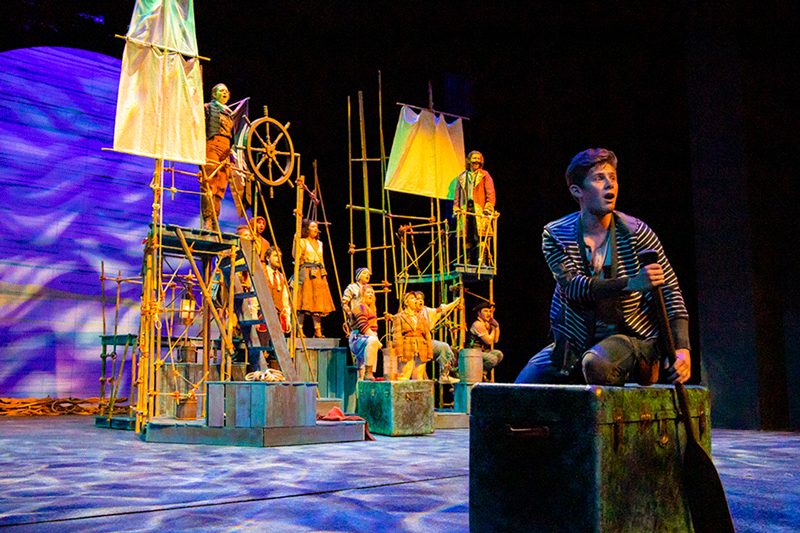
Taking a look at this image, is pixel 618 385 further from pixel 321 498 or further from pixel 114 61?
pixel 114 61

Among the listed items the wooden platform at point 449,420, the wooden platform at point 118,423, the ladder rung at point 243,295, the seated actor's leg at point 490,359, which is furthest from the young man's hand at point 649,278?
the seated actor's leg at point 490,359

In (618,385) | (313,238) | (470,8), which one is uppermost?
(470,8)

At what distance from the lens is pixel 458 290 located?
30.2 feet

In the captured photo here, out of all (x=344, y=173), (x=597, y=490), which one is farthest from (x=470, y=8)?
(x=597, y=490)

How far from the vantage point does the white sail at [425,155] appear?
10320mm

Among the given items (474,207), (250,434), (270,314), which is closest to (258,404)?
(250,434)

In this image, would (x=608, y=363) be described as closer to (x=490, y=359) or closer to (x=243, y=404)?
(x=243, y=404)

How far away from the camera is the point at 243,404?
5.74m

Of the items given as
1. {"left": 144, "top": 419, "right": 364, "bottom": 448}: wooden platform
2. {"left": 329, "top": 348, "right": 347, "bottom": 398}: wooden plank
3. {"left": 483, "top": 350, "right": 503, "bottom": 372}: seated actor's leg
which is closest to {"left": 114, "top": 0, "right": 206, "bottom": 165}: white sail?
{"left": 144, "top": 419, "right": 364, "bottom": 448}: wooden platform

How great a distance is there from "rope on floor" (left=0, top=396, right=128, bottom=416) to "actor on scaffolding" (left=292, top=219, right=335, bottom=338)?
3255mm

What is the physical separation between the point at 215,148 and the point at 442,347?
13.7 ft

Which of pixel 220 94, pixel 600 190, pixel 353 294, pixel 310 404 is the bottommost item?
pixel 310 404

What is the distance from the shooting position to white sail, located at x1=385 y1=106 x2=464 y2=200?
10320 millimetres

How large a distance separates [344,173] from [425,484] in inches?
367
